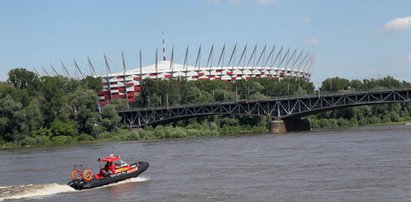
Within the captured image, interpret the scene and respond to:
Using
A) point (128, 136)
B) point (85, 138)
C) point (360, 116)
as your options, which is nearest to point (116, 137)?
point (128, 136)

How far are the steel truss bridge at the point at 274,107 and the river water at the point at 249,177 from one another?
1958 inches

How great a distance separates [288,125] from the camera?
14012cm

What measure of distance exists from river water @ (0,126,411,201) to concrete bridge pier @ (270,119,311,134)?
2268 inches

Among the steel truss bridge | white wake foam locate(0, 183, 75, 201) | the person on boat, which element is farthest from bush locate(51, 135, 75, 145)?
the person on boat

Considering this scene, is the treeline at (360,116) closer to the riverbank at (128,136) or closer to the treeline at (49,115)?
the riverbank at (128,136)

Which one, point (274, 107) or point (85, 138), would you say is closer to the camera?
point (85, 138)

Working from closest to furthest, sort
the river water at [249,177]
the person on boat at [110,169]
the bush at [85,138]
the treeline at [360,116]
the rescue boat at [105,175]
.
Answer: the river water at [249,177]
the rescue boat at [105,175]
the person on boat at [110,169]
the bush at [85,138]
the treeline at [360,116]

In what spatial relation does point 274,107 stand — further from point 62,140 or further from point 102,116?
point 62,140

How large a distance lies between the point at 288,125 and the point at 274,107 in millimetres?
4392

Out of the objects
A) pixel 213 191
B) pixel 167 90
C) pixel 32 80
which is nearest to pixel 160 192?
pixel 213 191

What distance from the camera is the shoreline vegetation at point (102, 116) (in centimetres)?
12594

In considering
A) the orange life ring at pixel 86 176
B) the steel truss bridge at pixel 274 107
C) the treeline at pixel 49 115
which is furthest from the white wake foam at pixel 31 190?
the steel truss bridge at pixel 274 107

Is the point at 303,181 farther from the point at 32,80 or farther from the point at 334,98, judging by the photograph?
the point at 32,80

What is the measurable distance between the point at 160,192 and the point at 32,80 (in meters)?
117
